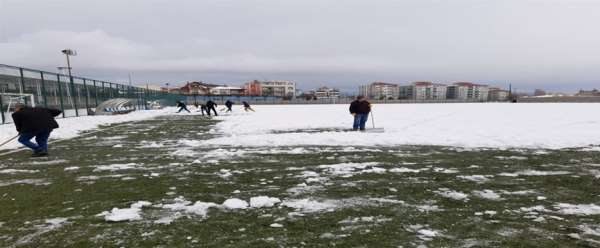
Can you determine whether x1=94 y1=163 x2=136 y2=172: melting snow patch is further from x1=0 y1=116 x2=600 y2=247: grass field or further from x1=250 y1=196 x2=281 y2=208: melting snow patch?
x1=250 y1=196 x2=281 y2=208: melting snow patch

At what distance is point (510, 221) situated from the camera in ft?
12.0

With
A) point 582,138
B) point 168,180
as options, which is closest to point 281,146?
point 168,180

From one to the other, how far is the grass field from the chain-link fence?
11667mm

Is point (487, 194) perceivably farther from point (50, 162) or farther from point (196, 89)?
point (196, 89)

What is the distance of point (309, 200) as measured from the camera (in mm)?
4480

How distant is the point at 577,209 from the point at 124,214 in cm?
508

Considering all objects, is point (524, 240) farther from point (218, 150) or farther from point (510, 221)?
point (218, 150)

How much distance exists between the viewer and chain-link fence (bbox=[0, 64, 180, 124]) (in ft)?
55.0

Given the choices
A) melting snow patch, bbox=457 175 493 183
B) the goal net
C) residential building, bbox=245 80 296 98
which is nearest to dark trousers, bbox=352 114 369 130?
melting snow patch, bbox=457 175 493 183

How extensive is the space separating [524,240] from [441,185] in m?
2.01

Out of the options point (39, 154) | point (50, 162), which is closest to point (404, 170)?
point (50, 162)

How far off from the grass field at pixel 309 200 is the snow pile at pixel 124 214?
33 mm

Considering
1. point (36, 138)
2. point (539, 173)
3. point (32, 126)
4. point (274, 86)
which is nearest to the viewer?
point (539, 173)

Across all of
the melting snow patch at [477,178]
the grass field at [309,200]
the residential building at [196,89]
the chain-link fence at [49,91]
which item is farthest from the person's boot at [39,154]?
the residential building at [196,89]
